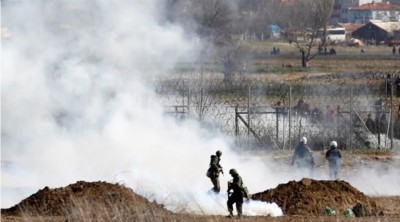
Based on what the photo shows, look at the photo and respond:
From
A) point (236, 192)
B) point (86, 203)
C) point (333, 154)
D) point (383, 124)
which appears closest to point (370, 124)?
point (383, 124)

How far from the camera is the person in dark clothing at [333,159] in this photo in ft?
91.8

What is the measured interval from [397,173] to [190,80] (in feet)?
23.8

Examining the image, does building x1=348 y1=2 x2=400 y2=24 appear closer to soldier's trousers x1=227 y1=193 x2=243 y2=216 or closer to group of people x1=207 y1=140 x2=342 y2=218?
group of people x1=207 y1=140 x2=342 y2=218

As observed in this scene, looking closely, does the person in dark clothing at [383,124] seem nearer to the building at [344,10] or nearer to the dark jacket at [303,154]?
the dark jacket at [303,154]

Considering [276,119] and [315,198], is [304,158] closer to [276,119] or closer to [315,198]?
[276,119]

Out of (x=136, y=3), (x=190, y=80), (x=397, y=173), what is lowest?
(x=397, y=173)

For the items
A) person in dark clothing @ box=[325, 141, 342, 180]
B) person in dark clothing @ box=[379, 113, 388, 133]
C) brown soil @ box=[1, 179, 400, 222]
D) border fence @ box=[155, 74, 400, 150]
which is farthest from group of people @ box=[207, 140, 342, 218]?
person in dark clothing @ box=[379, 113, 388, 133]

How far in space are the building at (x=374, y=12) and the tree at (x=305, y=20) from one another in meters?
11.7

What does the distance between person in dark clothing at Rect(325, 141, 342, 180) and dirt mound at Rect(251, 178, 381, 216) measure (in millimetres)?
4379

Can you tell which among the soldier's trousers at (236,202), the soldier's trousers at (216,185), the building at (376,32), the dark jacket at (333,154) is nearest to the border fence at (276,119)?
the dark jacket at (333,154)

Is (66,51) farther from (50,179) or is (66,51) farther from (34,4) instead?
(50,179)

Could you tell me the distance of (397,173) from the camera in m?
30.3

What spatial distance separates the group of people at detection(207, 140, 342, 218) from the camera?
68.1 ft

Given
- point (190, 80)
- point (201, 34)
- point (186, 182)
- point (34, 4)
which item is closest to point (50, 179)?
point (186, 182)
